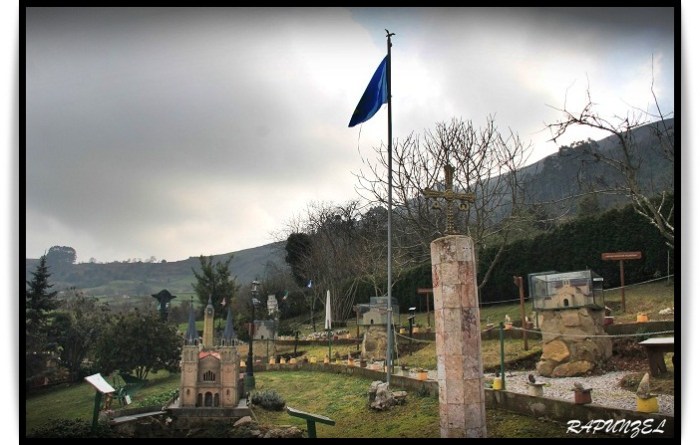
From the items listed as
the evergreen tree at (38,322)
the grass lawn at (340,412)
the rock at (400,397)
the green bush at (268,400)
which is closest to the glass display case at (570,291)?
the grass lawn at (340,412)

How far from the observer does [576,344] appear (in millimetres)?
8570

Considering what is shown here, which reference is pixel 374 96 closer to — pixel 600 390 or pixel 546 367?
pixel 546 367

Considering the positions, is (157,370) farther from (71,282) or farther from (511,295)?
(511,295)

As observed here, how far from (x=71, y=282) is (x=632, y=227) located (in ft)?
37.8

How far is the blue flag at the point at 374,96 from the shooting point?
28.6 feet

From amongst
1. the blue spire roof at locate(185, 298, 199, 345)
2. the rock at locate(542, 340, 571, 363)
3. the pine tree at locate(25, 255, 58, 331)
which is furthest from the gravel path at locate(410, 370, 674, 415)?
the pine tree at locate(25, 255, 58, 331)

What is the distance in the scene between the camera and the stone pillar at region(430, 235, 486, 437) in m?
6.12

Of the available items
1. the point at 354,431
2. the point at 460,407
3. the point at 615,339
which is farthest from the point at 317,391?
the point at 615,339

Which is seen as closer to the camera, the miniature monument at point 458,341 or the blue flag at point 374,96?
the miniature monument at point 458,341

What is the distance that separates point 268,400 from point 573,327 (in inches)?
198

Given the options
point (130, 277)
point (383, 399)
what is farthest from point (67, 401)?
point (383, 399)

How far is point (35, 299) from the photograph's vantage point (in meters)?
8.04

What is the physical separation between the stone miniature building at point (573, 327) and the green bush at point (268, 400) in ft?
14.1

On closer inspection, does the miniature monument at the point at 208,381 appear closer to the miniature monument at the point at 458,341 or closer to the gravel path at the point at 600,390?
the miniature monument at the point at 458,341
